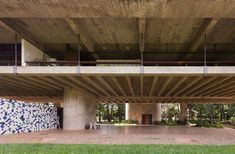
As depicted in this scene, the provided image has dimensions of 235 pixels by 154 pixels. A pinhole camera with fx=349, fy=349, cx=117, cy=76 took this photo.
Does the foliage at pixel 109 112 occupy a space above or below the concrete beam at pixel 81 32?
below

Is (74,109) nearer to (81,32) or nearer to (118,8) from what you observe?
(81,32)

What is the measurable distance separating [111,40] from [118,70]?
2.89m

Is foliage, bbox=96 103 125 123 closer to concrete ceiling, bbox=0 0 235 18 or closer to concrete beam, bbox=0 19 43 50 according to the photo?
concrete beam, bbox=0 19 43 50

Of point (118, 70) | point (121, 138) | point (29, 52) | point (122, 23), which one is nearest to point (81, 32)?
point (122, 23)

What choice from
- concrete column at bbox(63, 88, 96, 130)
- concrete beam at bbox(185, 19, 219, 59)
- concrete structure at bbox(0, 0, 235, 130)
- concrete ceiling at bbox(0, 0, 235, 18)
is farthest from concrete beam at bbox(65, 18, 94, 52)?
concrete beam at bbox(185, 19, 219, 59)

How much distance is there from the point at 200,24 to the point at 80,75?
659cm

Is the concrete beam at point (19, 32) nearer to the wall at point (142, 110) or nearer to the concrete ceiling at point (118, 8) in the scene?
the concrete ceiling at point (118, 8)

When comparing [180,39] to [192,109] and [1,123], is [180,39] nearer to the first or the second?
[1,123]

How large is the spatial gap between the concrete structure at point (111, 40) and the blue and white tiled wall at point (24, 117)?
1.48 meters

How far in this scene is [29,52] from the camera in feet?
66.2

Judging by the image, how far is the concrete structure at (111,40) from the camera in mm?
11727

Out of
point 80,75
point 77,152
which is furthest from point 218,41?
point 77,152

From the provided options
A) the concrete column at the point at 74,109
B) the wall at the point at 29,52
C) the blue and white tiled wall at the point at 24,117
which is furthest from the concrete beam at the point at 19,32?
the concrete column at the point at 74,109

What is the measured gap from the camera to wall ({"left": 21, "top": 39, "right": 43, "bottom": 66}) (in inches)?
761
